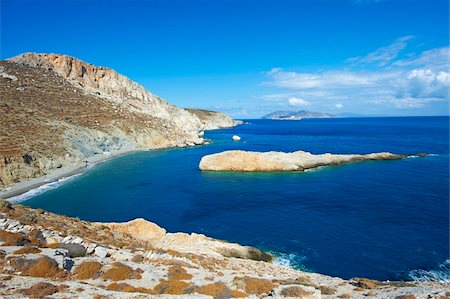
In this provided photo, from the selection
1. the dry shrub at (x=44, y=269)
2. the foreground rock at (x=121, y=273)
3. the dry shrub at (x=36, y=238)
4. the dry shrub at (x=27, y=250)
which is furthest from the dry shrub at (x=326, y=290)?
the dry shrub at (x=36, y=238)

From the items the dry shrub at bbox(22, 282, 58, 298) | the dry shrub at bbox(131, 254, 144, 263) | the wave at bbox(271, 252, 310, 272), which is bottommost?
the wave at bbox(271, 252, 310, 272)

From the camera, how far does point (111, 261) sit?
19609mm

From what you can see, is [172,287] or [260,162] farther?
[260,162]

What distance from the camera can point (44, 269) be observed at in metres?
16.3

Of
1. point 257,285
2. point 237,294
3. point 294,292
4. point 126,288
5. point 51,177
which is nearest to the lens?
point 126,288

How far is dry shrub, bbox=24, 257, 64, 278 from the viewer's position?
1595 cm

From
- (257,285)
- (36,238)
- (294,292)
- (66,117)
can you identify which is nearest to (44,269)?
(36,238)

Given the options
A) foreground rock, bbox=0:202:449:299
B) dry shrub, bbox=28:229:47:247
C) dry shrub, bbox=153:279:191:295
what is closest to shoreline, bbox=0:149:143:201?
foreground rock, bbox=0:202:449:299

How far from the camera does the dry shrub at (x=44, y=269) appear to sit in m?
16.0

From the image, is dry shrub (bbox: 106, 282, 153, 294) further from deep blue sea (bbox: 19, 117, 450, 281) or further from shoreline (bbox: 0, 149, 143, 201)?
shoreline (bbox: 0, 149, 143, 201)

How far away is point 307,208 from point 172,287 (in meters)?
32.8

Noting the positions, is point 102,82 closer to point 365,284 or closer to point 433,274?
point 433,274

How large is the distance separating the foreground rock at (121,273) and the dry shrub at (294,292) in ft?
0.18

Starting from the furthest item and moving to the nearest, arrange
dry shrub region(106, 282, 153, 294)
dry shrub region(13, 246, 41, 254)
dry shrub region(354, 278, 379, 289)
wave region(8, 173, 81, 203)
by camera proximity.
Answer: wave region(8, 173, 81, 203) → dry shrub region(354, 278, 379, 289) → dry shrub region(13, 246, 41, 254) → dry shrub region(106, 282, 153, 294)
